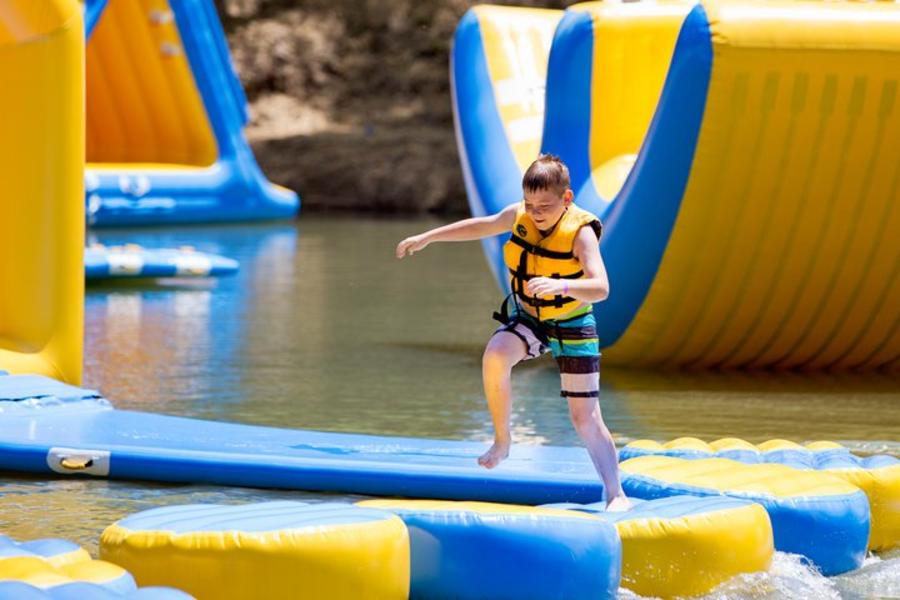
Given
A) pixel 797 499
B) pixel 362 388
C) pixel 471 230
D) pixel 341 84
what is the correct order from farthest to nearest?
pixel 341 84 → pixel 362 388 → pixel 471 230 → pixel 797 499

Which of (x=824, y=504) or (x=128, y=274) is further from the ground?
(x=824, y=504)

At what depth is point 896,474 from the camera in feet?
13.3

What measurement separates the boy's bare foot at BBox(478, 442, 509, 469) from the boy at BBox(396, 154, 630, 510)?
3.4 inches

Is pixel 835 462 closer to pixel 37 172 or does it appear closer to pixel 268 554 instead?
pixel 268 554

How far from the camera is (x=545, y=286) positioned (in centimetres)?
360

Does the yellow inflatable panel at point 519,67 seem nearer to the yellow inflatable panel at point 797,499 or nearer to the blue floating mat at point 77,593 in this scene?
the yellow inflatable panel at point 797,499

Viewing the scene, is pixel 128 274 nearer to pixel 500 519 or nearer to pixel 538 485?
pixel 538 485

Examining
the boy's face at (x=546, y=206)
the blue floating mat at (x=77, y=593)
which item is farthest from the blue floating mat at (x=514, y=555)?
the boy's face at (x=546, y=206)

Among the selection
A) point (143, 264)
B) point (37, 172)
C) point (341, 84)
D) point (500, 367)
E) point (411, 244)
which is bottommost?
point (341, 84)

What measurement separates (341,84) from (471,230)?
16.7 m

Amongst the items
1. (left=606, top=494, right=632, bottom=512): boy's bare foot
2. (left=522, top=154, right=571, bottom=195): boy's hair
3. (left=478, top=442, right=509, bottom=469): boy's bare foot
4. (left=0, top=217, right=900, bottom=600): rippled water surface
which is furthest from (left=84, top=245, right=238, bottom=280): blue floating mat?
(left=606, top=494, right=632, bottom=512): boy's bare foot

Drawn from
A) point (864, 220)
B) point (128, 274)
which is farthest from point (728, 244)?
point (128, 274)

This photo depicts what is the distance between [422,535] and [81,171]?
261 cm

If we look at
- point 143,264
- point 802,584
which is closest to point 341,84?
point 143,264
